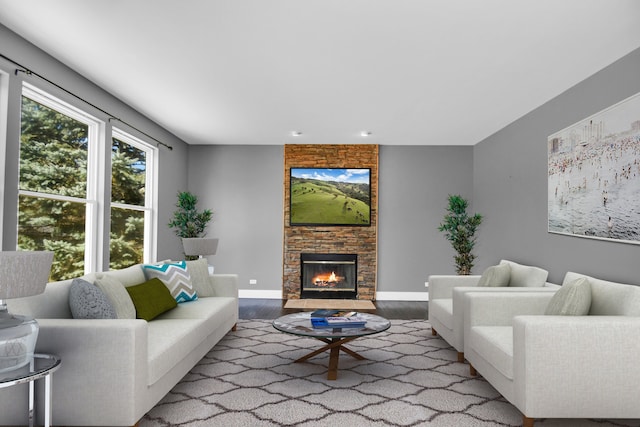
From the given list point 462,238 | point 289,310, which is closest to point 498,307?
point 462,238

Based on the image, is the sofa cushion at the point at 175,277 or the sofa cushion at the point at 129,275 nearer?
the sofa cushion at the point at 129,275

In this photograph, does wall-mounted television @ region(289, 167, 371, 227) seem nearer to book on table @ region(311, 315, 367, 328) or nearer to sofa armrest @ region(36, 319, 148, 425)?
book on table @ region(311, 315, 367, 328)

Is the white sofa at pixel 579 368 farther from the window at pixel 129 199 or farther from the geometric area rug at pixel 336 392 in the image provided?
the window at pixel 129 199

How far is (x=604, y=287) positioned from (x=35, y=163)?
15.0ft

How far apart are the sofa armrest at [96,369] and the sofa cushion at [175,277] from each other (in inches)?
73.1

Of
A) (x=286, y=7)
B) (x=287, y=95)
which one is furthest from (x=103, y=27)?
A: (x=287, y=95)

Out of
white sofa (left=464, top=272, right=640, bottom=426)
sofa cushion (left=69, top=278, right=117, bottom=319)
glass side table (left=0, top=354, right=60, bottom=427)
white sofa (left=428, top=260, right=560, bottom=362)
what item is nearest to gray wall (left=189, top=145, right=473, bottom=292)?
white sofa (left=428, top=260, right=560, bottom=362)

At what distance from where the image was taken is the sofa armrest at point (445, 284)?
16.9 feet

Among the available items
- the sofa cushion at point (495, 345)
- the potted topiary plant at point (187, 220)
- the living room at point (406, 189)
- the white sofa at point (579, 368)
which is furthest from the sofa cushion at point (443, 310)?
the potted topiary plant at point (187, 220)

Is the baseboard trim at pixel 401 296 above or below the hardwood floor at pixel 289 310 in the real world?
above

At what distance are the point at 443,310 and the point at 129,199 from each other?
403 centimetres

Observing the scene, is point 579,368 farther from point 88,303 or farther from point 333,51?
point 88,303

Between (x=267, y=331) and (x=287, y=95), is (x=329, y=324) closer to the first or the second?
(x=267, y=331)

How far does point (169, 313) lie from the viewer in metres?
3.98
